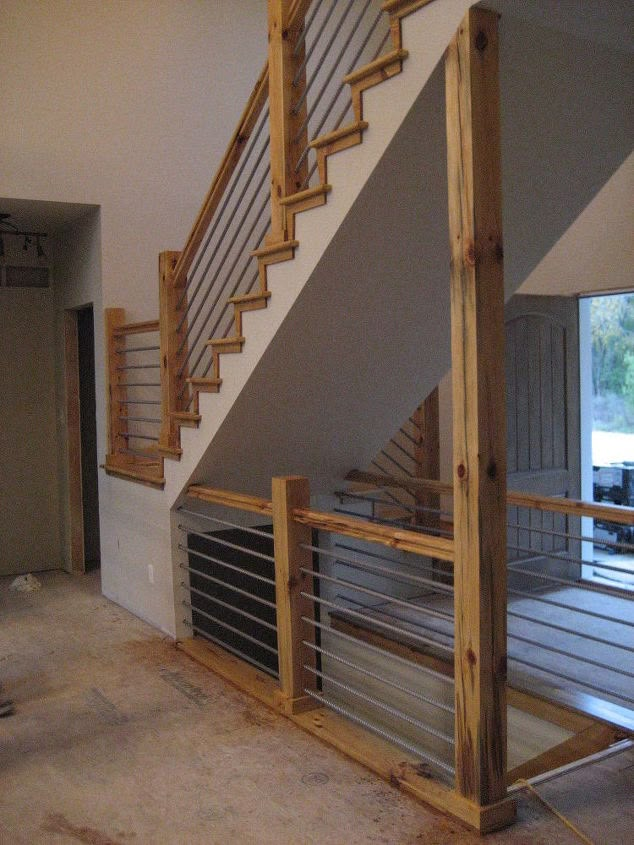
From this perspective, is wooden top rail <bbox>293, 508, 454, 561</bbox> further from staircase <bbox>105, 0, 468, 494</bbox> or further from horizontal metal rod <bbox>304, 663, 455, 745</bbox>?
staircase <bbox>105, 0, 468, 494</bbox>

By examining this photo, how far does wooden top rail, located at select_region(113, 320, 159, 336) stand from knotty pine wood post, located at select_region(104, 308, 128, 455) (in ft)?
0.12

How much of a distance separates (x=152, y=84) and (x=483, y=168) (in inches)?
148

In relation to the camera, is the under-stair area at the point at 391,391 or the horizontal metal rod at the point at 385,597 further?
the horizontal metal rod at the point at 385,597

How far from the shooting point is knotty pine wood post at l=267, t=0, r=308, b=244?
337 centimetres

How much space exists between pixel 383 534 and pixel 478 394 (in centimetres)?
71

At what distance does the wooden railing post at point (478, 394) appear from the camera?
244 centimetres

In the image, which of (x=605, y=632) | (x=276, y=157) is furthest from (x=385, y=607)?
(x=276, y=157)

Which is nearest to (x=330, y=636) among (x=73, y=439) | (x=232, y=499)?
(x=232, y=499)

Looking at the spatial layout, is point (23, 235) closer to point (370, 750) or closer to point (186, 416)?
point (186, 416)

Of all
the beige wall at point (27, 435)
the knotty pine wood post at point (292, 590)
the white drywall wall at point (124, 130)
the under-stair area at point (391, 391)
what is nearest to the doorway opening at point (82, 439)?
the beige wall at point (27, 435)

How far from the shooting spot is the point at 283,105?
340cm

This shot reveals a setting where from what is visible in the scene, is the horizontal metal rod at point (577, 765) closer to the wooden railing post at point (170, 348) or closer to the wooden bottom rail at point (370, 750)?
the wooden bottom rail at point (370, 750)

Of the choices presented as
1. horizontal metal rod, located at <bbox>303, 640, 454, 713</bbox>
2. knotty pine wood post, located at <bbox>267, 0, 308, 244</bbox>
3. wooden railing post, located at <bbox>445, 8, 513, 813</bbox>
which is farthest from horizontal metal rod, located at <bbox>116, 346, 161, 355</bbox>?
wooden railing post, located at <bbox>445, 8, 513, 813</bbox>

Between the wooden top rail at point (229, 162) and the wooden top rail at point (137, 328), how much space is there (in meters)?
0.54
